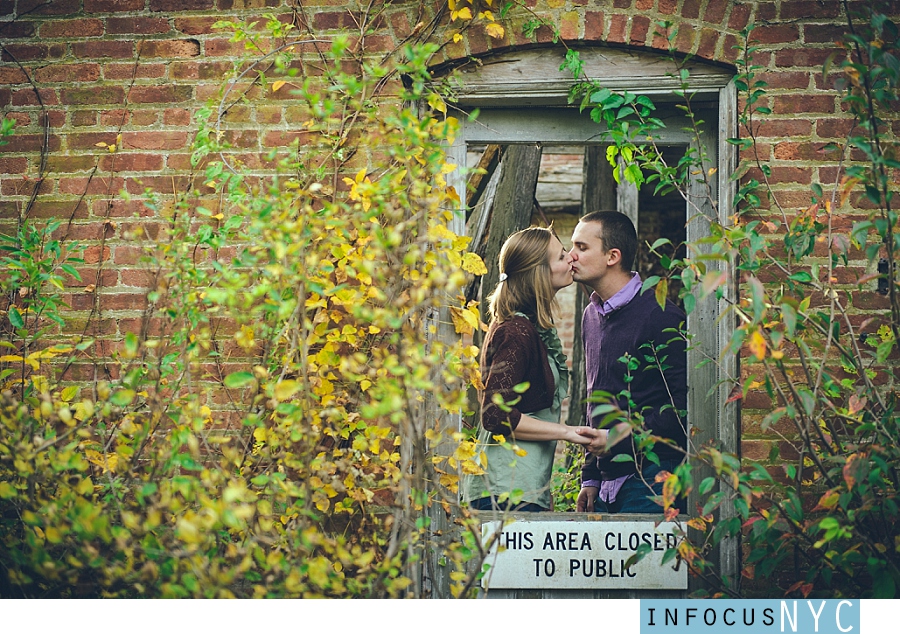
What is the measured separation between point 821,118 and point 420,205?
1.55 metres

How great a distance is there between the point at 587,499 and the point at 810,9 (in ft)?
7.22

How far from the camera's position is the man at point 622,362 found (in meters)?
3.20

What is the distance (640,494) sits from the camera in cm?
319

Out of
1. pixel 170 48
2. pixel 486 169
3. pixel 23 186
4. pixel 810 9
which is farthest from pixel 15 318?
pixel 810 9

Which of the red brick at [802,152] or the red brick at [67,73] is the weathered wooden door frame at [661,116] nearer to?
the red brick at [802,152]

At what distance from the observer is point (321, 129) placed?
2865 millimetres

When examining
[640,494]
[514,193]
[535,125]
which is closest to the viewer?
[535,125]

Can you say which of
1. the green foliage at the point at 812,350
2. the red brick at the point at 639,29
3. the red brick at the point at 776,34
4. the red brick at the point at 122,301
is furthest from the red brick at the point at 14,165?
the red brick at the point at 776,34

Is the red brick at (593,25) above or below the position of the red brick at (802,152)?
above

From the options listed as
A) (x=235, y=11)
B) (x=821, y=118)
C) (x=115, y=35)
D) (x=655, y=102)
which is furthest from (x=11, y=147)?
(x=821, y=118)

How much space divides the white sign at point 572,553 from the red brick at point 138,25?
2314mm

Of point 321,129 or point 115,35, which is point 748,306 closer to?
point 321,129

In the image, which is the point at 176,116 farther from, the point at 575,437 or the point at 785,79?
the point at 785,79

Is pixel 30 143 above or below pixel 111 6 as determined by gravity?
below
